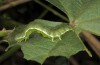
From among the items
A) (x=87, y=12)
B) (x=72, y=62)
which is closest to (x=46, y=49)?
(x=87, y=12)

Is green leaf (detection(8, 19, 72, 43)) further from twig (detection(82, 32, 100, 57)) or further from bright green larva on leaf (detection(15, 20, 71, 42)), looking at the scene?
twig (detection(82, 32, 100, 57))

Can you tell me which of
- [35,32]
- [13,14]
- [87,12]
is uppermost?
[87,12]

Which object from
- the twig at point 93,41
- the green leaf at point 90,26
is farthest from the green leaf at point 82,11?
the twig at point 93,41

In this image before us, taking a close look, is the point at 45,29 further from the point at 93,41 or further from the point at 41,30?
the point at 93,41

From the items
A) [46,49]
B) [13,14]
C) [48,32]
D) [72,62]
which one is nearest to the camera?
[46,49]

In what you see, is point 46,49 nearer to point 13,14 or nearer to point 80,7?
point 80,7

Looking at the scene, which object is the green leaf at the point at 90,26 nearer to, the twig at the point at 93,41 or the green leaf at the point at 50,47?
the green leaf at the point at 50,47

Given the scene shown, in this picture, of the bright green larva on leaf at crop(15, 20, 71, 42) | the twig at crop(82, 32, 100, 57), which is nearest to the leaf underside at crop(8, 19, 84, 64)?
the bright green larva on leaf at crop(15, 20, 71, 42)
